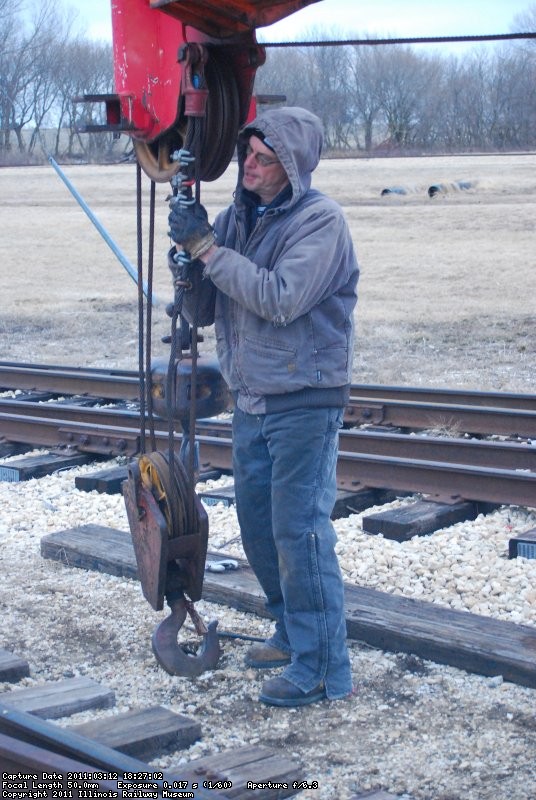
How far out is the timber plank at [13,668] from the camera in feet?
14.2

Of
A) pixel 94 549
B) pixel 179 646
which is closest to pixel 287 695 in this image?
pixel 179 646

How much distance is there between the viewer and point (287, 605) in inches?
167

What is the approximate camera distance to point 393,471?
22.5 feet

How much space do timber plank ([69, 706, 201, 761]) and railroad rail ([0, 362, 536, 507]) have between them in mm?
3020

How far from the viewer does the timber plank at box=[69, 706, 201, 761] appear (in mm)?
3676

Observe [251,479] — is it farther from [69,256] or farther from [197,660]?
[69,256]

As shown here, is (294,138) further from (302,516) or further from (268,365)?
(302,516)

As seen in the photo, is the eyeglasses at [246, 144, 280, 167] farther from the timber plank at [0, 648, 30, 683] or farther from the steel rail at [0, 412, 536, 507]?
the steel rail at [0, 412, 536, 507]

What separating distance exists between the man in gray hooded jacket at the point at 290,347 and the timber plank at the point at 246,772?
0.53 m

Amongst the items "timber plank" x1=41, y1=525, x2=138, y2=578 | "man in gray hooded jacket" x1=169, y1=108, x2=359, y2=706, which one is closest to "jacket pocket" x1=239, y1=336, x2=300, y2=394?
"man in gray hooded jacket" x1=169, y1=108, x2=359, y2=706

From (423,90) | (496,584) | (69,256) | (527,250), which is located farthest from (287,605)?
(423,90)

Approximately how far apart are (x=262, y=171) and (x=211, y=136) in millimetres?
339

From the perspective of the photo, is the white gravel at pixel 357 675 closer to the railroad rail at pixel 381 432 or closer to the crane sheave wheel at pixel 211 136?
the railroad rail at pixel 381 432

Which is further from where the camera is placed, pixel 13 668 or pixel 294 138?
pixel 13 668
